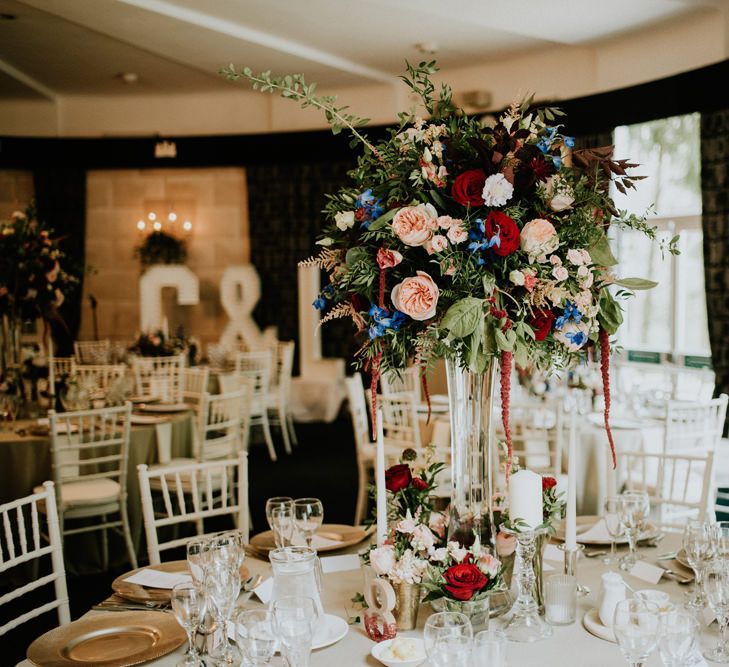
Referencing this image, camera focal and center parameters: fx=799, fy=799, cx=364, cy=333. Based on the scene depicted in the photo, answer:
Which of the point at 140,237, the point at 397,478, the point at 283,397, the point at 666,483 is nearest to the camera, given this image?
the point at 397,478

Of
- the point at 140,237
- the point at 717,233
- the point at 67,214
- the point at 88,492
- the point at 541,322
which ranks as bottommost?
the point at 88,492

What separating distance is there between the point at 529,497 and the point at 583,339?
1.29 feet

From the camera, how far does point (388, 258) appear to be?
176cm

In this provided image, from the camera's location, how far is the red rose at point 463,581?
171 centimetres

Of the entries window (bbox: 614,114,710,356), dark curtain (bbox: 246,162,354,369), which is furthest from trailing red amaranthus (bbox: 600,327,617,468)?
dark curtain (bbox: 246,162,354,369)

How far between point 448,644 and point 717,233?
17.9ft

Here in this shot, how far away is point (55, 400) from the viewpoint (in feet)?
16.2

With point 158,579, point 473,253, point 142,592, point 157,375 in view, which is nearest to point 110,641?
point 142,592

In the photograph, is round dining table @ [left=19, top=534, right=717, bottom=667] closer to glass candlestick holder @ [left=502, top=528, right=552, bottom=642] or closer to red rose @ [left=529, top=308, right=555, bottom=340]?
glass candlestick holder @ [left=502, top=528, right=552, bottom=642]

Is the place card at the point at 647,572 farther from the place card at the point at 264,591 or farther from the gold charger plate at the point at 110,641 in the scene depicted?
the gold charger plate at the point at 110,641

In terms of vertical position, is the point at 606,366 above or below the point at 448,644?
above

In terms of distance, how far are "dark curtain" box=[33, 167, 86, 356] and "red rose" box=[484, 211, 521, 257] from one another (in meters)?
8.45

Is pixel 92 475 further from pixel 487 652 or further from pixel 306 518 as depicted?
pixel 487 652

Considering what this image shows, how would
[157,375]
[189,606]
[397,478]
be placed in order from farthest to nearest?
[157,375], [397,478], [189,606]
